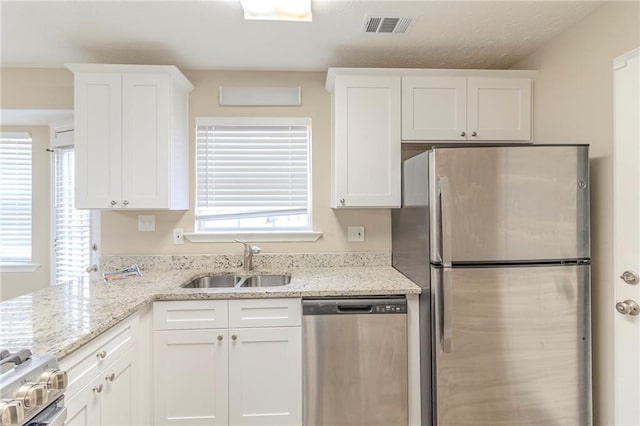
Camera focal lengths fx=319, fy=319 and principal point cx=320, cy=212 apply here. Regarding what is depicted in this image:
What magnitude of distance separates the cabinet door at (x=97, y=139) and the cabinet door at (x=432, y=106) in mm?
1819

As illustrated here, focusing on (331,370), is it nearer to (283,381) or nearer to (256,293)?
(283,381)

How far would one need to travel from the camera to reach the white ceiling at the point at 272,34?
164 cm

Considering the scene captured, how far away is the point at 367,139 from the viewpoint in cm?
206

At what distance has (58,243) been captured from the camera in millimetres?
2500

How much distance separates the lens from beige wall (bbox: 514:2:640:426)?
5.07 feet

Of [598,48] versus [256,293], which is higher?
[598,48]

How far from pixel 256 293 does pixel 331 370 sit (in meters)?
0.57

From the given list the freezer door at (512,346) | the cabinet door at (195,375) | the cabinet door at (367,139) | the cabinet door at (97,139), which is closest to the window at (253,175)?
the cabinet door at (367,139)

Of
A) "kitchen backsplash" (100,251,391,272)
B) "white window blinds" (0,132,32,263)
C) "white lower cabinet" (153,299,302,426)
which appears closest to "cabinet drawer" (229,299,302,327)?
"white lower cabinet" (153,299,302,426)

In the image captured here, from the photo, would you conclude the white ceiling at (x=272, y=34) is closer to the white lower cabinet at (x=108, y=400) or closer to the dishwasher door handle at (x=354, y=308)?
the dishwasher door handle at (x=354, y=308)

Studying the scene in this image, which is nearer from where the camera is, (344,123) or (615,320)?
(615,320)

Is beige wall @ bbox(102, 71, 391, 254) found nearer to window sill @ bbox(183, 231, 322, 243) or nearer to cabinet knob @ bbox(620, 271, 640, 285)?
window sill @ bbox(183, 231, 322, 243)

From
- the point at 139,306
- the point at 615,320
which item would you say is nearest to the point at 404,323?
the point at 615,320

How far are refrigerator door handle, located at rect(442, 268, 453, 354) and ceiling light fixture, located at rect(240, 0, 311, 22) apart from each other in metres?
1.46
